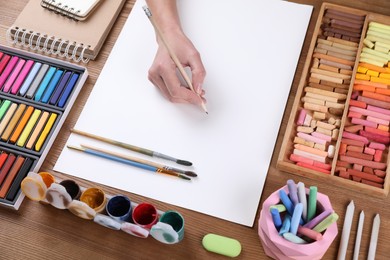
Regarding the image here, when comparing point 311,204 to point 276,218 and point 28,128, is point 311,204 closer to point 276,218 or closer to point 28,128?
point 276,218

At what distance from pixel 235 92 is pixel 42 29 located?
1.58 feet

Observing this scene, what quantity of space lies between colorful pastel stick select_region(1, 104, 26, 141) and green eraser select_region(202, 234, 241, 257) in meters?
0.46

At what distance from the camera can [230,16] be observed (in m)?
1.13

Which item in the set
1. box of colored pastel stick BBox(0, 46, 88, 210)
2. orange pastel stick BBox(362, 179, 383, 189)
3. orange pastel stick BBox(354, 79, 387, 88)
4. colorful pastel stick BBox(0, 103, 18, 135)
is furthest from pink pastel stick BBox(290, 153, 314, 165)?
colorful pastel stick BBox(0, 103, 18, 135)

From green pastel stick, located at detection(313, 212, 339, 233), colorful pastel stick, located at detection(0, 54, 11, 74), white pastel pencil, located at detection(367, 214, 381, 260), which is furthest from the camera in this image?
colorful pastel stick, located at detection(0, 54, 11, 74)

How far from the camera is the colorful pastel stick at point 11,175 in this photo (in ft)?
3.04

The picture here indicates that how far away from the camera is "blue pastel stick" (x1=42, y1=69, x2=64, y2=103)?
1015 mm

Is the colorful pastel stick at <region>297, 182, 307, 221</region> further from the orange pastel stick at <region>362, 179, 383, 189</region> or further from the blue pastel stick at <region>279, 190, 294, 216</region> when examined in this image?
the orange pastel stick at <region>362, 179, 383, 189</region>

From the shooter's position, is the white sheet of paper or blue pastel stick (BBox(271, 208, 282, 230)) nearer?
blue pastel stick (BBox(271, 208, 282, 230))

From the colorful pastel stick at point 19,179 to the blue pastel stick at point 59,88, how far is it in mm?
137

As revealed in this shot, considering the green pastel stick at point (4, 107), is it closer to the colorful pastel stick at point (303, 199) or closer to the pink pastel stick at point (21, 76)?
the pink pastel stick at point (21, 76)

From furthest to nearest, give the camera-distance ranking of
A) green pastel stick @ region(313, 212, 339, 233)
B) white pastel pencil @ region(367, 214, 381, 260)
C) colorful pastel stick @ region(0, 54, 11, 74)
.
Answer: colorful pastel stick @ region(0, 54, 11, 74)
white pastel pencil @ region(367, 214, 381, 260)
green pastel stick @ region(313, 212, 339, 233)

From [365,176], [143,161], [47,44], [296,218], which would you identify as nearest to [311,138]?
[365,176]

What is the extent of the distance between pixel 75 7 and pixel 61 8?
0.11 feet
